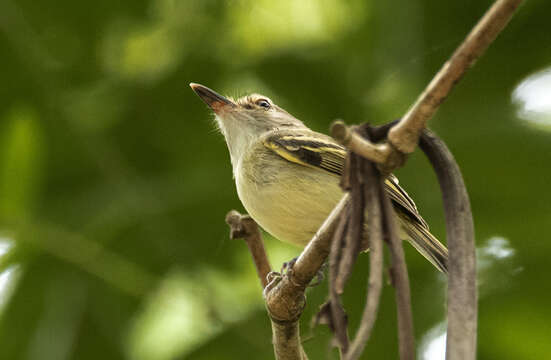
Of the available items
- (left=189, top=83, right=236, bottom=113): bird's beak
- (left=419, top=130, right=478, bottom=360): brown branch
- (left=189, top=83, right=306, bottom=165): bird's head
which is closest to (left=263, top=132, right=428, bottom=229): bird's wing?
(left=189, top=83, right=306, bottom=165): bird's head

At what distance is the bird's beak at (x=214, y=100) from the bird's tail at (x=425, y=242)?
1614mm

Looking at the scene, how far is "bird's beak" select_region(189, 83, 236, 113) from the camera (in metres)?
4.48

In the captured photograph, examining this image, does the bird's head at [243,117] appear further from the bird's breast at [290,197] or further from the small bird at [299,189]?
the bird's breast at [290,197]

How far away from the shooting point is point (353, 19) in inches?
199

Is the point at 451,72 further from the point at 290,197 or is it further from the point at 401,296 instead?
the point at 290,197

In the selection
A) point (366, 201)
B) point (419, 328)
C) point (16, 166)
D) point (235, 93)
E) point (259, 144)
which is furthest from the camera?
point (235, 93)

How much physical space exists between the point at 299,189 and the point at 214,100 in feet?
4.04

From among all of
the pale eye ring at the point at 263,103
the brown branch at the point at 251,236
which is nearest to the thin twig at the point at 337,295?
the brown branch at the point at 251,236

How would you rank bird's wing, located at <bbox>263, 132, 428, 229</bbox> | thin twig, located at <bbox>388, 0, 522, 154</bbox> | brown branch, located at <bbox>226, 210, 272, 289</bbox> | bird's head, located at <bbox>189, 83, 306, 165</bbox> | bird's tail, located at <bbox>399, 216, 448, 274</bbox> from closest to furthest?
1. thin twig, located at <bbox>388, 0, 522, 154</bbox>
2. brown branch, located at <bbox>226, 210, 272, 289</bbox>
3. bird's tail, located at <bbox>399, 216, 448, 274</bbox>
4. bird's wing, located at <bbox>263, 132, 428, 229</bbox>
5. bird's head, located at <bbox>189, 83, 306, 165</bbox>

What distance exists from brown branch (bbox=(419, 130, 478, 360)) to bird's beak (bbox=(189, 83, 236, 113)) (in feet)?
10.4

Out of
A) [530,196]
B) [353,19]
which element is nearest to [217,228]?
[353,19]

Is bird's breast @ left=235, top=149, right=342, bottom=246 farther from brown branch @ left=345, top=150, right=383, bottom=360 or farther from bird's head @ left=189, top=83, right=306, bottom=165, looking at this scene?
brown branch @ left=345, top=150, right=383, bottom=360

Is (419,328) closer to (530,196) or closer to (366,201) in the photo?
(530,196)

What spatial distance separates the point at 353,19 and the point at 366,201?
3911 mm
